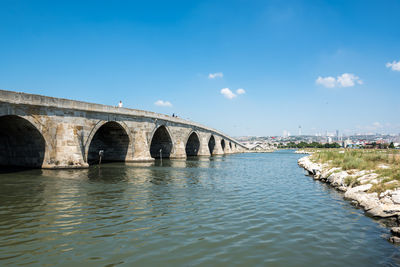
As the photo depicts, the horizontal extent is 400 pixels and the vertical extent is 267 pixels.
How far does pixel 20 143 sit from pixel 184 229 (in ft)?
64.1

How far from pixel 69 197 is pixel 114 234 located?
18.2 ft

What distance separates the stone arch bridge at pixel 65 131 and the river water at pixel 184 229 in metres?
8.00

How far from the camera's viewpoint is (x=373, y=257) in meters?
5.91

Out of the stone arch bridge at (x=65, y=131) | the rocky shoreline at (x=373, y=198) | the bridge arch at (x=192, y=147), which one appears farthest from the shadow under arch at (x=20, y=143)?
the bridge arch at (x=192, y=147)

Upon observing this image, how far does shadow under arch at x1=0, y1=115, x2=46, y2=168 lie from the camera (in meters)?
19.4

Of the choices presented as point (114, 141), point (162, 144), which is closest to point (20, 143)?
point (114, 141)

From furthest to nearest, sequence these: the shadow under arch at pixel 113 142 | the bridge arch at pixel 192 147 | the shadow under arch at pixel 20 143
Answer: the bridge arch at pixel 192 147
the shadow under arch at pixel 113 142
the shadow under arch at pixel 20 143

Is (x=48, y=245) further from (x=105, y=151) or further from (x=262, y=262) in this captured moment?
(x=105, y=151)

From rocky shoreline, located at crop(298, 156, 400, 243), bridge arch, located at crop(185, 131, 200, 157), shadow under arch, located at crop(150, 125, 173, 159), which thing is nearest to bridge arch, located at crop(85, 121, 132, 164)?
shadow under arch, located at crop(150, 125, 173, 159)

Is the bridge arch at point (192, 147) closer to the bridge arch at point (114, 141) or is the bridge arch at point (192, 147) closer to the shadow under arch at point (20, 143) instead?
the bridge arch at point (114, 141)

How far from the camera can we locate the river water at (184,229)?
572 cm

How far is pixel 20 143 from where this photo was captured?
69.4ft

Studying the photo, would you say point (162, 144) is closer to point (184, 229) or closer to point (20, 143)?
point (20, 143)

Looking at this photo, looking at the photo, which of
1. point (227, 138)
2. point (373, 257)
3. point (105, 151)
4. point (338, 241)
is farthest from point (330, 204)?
point (227, 138)
